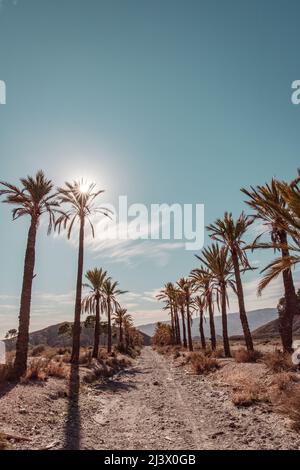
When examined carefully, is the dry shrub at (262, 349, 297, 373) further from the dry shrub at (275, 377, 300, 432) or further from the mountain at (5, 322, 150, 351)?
the mountain at (5, 322, 150, 351)

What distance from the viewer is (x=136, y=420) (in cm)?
Answer: 957

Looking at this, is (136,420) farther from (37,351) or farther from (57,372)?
(37,351)

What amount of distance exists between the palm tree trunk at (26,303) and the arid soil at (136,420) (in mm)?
1782

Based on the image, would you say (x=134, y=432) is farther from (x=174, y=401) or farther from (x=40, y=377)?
(x=40, y=377)

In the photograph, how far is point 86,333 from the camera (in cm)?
12269

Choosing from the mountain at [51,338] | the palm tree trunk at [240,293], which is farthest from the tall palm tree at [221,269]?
the mountain at [51,338]

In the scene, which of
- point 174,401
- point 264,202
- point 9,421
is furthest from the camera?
point 174,401

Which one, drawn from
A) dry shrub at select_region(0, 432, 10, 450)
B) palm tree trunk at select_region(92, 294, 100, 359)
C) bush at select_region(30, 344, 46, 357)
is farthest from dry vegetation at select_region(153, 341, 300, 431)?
bush at select_region(30, 344, 46, 357)

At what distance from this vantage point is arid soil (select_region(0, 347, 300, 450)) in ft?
23.6

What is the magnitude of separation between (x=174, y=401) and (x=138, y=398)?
5.96 feet

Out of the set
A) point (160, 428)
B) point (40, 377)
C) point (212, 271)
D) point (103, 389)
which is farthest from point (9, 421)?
point (212, 271)

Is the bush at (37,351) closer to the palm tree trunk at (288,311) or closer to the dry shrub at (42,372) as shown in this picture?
the dry shrub at (42,372)

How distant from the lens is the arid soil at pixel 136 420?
7.18m

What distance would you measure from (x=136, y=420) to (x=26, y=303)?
866 cm
